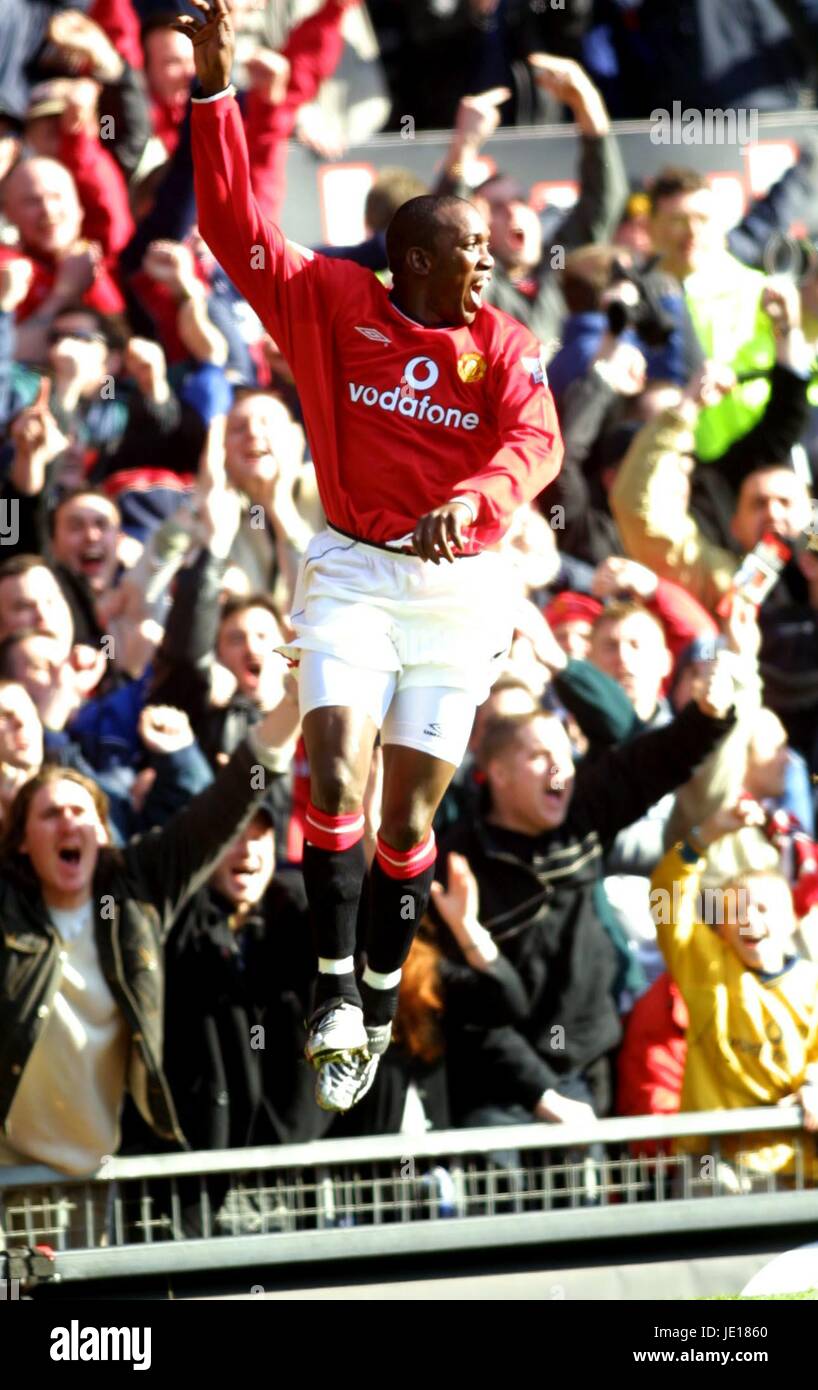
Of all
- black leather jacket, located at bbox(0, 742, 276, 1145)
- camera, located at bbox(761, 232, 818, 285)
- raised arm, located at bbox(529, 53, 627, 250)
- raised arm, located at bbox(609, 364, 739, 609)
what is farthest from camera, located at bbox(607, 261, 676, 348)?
black leather jacket, located at bbox(0, 742, 276, 1145)

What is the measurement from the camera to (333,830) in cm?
467

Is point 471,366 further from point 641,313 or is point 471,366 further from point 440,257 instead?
point 641,313

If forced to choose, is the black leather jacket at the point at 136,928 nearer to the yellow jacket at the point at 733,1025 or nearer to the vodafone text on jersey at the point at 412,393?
the yellow jacket at the point at 733,1025

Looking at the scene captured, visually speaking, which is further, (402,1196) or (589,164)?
(589,164)

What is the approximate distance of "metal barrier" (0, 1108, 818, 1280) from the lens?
20.7 ft

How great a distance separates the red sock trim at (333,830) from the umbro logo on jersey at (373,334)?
3.25 ft

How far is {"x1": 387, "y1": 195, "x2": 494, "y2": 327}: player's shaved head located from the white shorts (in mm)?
526

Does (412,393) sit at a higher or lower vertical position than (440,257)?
lower

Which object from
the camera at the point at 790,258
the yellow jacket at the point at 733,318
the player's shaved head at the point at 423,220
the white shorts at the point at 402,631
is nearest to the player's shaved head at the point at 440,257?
the player's shaved head at the point at 423,220

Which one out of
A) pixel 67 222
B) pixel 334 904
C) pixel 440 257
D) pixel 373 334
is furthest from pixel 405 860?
pixel 67 222

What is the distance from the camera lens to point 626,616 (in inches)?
301

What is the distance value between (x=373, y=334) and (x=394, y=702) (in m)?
0.79

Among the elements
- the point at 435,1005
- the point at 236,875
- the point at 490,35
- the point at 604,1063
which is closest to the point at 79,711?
the point at 236,875

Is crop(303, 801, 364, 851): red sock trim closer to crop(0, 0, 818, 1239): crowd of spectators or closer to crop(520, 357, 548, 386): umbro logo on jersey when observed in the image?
Answer: crop(520, 357, 548, 386): umbro logo on jersey
